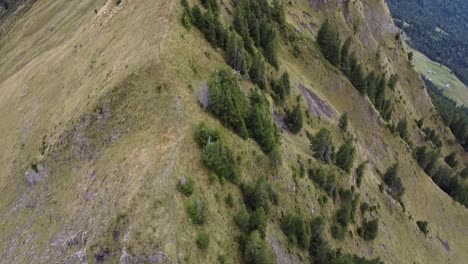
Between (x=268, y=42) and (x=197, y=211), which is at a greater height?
(x=197, y=211)

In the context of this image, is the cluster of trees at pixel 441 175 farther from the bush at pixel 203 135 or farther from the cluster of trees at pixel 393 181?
the bush at pixel 203 135

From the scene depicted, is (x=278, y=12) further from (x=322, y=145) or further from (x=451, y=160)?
(x=451, y=160)

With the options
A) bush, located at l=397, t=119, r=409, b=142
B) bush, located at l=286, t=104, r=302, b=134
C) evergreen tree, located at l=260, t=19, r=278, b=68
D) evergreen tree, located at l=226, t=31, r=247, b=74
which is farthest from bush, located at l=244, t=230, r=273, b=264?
bush, located at l=397, t=119, r=409, b=142

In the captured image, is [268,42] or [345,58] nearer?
[268,42]

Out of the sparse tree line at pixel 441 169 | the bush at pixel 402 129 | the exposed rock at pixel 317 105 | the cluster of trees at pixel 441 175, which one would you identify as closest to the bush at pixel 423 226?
the sparse tree line at pixel 441 169

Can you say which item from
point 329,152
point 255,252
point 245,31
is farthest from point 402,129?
point 255,252
